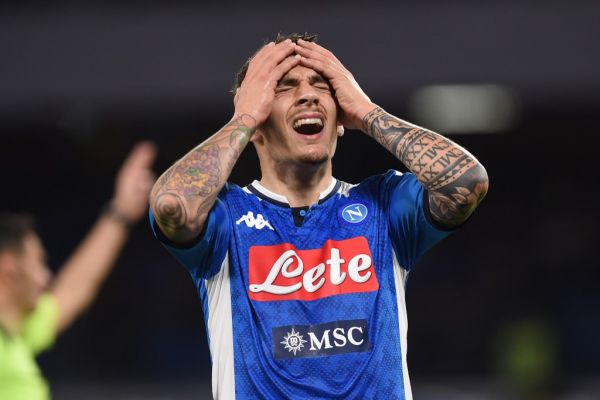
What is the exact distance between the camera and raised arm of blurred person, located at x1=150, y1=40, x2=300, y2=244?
366cm

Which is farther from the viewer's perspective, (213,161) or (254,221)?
(254,221)

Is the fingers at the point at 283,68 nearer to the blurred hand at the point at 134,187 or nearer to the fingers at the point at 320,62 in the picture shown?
the fingers at the point at 320,62

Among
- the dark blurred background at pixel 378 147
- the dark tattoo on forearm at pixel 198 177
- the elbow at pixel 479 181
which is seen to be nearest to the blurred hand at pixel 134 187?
the dark tattoo on forearm at pixel 198 177

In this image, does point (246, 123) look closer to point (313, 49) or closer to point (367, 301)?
point (313, 49)

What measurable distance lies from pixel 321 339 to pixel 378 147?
1193cm

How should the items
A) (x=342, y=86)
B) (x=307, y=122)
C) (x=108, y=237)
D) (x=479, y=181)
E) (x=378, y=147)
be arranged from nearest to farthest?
1. (x=479, y=181)
2. (x=307, y=122)
3. (x=342, y=86)
4. (x=108, y=237)
5. (x=378, y=147)

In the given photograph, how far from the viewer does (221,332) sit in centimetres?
379

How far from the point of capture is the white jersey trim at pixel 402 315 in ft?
12.5

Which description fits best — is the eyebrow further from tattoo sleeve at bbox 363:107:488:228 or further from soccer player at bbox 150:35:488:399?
tattoo sleeve at bbox 363:107:488:228

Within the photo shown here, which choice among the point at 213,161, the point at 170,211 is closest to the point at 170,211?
the point at 170,211

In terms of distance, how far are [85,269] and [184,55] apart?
7.33 meters

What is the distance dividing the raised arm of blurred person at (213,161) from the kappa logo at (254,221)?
20 cm

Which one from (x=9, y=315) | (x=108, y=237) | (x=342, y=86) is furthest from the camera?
(x=9, y=315)

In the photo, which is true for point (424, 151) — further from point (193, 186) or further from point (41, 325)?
point (41, 325)
